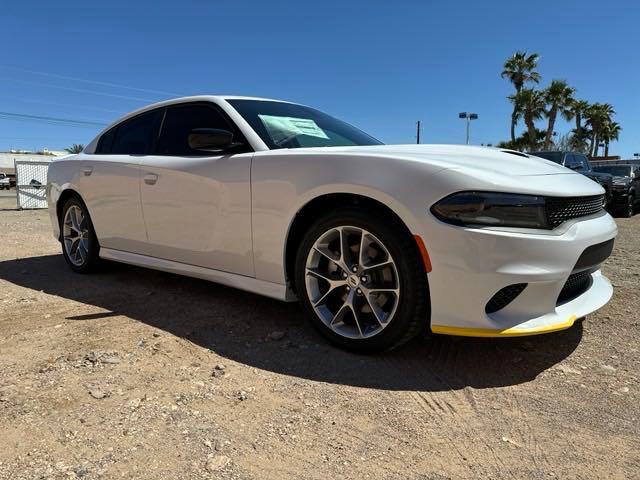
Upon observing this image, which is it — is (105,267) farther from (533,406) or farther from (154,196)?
(533,406)

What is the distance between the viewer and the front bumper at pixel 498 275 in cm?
241

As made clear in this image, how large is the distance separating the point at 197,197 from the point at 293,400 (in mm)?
1745

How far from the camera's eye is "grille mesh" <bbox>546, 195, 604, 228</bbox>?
8.38ft

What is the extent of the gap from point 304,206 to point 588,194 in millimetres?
1588

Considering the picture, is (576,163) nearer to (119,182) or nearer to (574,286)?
A: (574,286)

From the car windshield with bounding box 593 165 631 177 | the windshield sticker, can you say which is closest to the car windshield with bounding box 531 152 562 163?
the car windshield with bounding box 593 165 631 177

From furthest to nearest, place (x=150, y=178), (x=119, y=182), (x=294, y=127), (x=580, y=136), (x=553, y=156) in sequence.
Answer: (x=580, y=136) < (x=553, y=156) < (x=119, y=182) < (x=150, y=178) < (x=294, y=127)

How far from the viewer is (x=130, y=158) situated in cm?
431

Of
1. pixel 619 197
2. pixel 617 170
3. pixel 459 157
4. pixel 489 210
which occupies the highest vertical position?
pixel 459 157

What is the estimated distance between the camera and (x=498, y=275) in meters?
2.41

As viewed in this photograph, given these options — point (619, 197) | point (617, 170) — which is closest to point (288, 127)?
point (619, 197)

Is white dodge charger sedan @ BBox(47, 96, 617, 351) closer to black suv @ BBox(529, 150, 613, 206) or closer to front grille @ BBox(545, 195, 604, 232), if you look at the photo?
front grille @ BBox(545, 195, 604, 232)

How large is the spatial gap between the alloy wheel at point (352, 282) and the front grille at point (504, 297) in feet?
1.51

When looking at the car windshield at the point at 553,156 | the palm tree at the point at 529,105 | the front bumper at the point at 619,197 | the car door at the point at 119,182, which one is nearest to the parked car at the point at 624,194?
the front bumper at the point at 619,197
